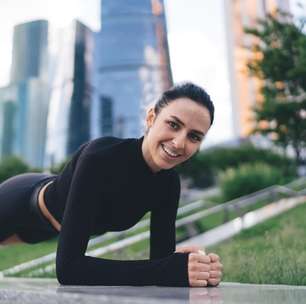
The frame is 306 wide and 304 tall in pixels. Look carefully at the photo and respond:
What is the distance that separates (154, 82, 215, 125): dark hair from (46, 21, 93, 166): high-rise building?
204 feet

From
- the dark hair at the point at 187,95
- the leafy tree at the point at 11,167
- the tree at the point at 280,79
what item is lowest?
the leafy tree at the point at 11,167

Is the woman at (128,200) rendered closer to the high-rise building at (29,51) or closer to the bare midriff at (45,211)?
the bare midriff at (45,211)

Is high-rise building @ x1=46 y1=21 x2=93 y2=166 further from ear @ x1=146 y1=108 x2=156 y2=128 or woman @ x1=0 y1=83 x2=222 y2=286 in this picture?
ear @ x1=146 y1=108 x2=156 y2=128

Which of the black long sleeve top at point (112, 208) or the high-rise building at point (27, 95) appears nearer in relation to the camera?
the black long sleeve top at point (112, 208)

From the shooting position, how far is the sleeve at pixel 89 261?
1653 millimetres

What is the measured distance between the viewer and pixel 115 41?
50719 mm

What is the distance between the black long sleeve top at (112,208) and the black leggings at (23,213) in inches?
5.3

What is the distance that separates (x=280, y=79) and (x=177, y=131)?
12.1 metres

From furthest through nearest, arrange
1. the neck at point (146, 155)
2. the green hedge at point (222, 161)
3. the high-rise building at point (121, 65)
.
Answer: the high-rise building at point (121, 65) → the green hedge at point (222, 161) → the neck at point (146, 155)

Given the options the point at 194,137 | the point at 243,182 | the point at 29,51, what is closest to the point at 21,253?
the point at 194,137

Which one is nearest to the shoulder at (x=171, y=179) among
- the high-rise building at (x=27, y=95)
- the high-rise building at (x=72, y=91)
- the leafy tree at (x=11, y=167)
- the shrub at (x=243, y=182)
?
the shrub at (x=243, y=182)

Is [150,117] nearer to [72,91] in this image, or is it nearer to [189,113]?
[189,113]

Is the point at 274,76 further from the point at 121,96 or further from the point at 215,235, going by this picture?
the point at 121,96

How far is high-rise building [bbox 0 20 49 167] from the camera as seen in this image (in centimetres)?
8312
